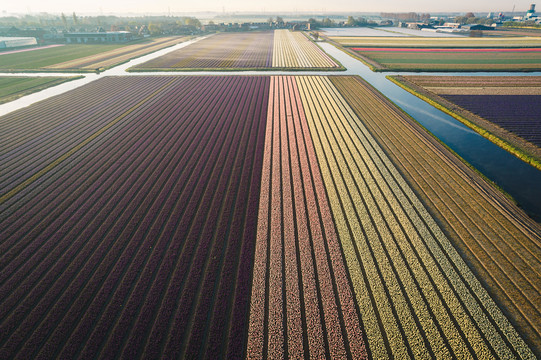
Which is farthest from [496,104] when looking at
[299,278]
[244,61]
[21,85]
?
[21,85]

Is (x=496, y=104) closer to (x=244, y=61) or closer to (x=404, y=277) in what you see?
(x=404, y=277)

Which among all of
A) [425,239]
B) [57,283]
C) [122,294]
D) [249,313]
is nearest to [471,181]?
[425,239]

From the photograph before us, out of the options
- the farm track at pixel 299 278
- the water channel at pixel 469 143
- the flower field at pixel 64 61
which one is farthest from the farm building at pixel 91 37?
the farm track at pixel 299 278

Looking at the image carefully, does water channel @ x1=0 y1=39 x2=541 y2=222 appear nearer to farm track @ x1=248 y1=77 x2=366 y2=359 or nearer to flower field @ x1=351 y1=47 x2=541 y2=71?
flower field @ x1=351 y1=47 x2=541 y2=71

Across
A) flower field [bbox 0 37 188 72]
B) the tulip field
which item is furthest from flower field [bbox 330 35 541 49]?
the tulip field

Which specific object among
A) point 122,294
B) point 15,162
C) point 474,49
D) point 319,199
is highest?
point 474,49

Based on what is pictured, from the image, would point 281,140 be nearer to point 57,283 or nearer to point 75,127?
point 57,283
